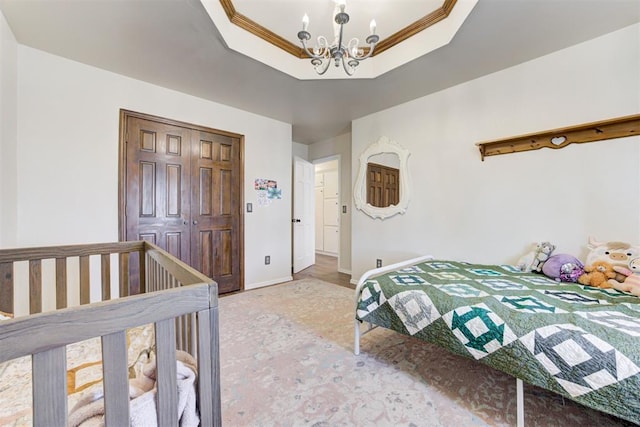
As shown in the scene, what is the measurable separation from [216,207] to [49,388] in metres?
2.76

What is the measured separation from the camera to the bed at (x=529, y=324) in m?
1.01

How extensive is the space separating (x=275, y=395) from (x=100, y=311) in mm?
1218

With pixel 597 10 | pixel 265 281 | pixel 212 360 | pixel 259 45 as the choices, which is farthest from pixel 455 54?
pixel 265 281

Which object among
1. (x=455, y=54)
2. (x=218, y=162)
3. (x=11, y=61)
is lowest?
(x=218, y=162)

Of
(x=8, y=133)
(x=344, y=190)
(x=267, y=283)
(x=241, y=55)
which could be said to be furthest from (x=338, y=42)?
(x=267, y=283)

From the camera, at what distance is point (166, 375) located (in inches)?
25.9

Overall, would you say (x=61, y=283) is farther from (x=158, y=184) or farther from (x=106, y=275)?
(x=158, y=184)

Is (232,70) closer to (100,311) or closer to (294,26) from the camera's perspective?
(294,26)

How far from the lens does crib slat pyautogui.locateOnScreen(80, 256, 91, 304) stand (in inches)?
55.5

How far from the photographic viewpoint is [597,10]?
5.45 ft

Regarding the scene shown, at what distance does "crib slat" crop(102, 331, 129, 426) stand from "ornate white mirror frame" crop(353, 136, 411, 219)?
2880 millimetres

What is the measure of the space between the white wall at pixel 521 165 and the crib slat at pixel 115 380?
2.72 metres

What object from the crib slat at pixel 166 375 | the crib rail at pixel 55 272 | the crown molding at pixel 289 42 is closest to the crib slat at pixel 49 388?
the crib slat at pixel 166 375

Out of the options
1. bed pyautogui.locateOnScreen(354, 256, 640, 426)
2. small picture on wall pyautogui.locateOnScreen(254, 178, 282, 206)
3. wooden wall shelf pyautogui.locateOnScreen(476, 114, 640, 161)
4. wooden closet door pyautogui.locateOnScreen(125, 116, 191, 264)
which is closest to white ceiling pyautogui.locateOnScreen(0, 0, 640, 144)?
wooden closet door pyautogui.locateOnScreen(125, 116, 191, 264)
